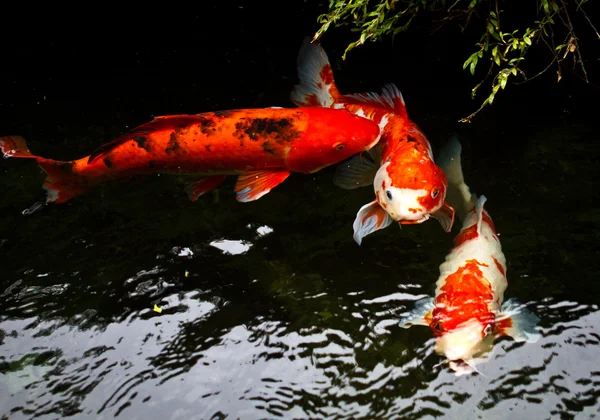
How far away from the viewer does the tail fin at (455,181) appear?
4223mm

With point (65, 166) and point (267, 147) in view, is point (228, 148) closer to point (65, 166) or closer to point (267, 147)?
point (267, 147)

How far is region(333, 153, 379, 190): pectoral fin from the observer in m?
4.51

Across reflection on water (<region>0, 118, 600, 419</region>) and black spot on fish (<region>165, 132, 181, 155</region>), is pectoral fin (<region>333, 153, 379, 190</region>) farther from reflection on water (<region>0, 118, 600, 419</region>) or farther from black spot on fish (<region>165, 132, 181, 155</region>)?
black spot on fish (<region>165, 132, 181, 155</region>)

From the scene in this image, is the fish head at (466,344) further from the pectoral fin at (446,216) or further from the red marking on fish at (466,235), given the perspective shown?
the pectoral fin at (446,216)

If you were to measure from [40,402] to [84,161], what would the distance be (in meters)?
1.74

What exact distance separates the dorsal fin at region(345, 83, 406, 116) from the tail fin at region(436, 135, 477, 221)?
1.57ft

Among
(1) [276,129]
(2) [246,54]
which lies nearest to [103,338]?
(1) [276,129]

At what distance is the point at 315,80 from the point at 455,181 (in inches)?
58.1

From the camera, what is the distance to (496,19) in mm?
4207

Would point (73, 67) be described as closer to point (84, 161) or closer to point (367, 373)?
point (84, 161)

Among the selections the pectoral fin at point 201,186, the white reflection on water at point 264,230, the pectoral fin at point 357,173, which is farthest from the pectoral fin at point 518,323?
the pectoral fin at point 201,186

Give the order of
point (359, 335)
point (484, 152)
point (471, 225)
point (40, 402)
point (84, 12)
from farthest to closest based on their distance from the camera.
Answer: point (84, 12), point (484, 152), point (471, 225), point (359, 335), point (40, 402)

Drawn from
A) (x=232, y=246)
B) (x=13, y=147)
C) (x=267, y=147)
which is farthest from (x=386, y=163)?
(x=13, y=147)

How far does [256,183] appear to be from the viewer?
14.0 ft
